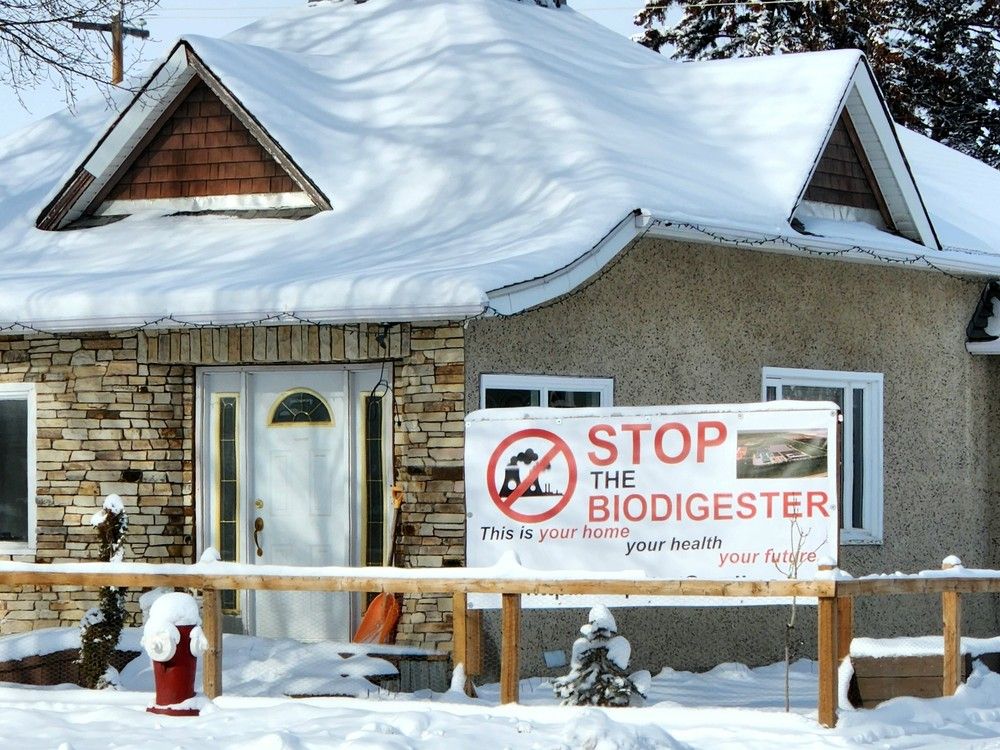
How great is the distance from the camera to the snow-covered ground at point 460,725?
8062 mm

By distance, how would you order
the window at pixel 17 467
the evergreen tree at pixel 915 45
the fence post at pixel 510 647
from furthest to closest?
the evergreen tree at pixel 915 45 < the window at pixel 17 467 < the fence post at pixel 510 647

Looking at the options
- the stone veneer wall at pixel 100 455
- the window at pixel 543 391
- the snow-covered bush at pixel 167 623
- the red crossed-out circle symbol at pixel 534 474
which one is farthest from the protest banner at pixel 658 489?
the stone veneer wall at pixel 100 455

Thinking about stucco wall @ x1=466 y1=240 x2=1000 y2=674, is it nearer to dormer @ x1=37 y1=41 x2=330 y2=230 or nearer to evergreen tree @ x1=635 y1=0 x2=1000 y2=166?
dormer @ x1=37 y1=41 x2=330 y2=230

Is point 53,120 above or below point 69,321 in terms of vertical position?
above

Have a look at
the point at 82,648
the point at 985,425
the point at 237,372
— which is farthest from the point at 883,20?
the point at 82,648

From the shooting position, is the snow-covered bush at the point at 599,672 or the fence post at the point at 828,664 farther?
the snow-covered bush at the point at 599,672

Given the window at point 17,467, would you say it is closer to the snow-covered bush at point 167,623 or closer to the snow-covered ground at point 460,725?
the snow-covered ground at point 460,725

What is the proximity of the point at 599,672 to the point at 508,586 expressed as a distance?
3.58ft

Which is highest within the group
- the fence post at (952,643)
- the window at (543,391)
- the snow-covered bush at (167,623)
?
the window at (543,391)

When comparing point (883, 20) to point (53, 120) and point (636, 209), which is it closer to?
point (53, 120)

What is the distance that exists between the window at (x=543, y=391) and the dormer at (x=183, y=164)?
2.50 metres

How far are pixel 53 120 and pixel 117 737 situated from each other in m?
10.2

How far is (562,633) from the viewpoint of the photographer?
12.4m

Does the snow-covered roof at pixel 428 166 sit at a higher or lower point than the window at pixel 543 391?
higher
